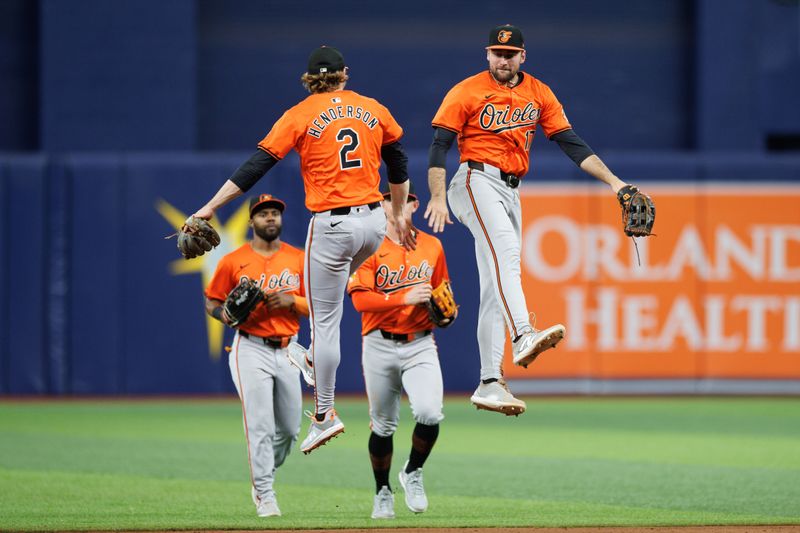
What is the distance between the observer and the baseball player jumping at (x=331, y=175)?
7.28m

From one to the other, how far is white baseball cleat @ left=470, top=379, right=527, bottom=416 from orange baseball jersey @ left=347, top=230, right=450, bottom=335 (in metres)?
1.33

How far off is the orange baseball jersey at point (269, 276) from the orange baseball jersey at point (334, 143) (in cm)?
194

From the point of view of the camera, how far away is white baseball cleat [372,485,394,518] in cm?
908

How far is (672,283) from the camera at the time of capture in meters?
17.0

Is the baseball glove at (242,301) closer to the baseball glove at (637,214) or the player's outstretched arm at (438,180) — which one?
the player's outstretched arm at (438,180)

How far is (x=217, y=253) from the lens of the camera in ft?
54.1

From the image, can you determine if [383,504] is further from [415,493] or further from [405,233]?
Answer: [405,233]

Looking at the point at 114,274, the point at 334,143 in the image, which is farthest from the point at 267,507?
the point at 114,274

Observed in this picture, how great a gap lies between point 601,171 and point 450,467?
16.8 feet

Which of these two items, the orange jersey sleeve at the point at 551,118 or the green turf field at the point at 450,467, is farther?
the green turf field at the point at 450,467

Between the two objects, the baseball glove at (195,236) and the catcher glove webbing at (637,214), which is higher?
the catcher glove webbing at (637,214)

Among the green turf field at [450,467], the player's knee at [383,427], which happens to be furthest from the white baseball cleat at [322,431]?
the player's knee at [383,427]

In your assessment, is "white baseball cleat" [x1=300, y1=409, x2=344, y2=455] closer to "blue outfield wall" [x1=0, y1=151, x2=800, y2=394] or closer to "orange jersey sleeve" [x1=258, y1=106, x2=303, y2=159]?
"orange jersey sleeve" [x1=258, y1=106, x2=303, y2=159]

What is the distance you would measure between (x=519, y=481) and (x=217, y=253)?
6677 millimetres
